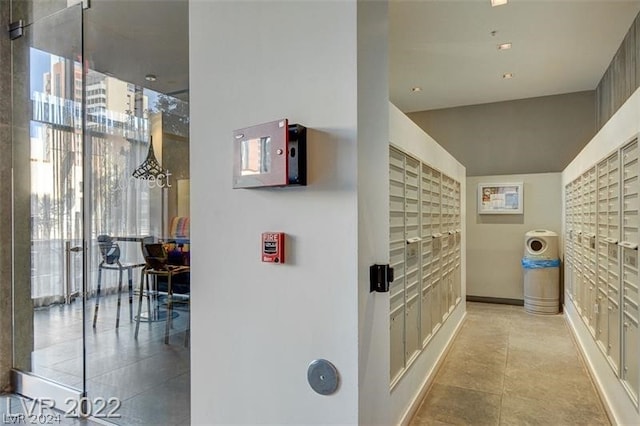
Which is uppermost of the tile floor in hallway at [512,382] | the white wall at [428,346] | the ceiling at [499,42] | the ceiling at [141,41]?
the ceiling at [499,42]

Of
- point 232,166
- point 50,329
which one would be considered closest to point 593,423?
point 232,166

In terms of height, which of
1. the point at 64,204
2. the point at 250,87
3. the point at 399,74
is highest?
the point at 399,74

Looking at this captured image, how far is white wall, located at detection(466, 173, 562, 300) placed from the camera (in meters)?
5.81

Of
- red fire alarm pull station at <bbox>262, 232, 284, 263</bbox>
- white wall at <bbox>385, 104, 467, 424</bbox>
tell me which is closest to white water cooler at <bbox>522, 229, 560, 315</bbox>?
white wall at <bbox>385, 104, 467, 424</bbox>

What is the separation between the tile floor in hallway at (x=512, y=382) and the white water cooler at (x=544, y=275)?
695mm

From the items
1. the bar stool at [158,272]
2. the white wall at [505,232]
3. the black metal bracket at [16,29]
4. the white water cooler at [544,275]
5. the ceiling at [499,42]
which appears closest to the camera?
the bar stool at [158,272]

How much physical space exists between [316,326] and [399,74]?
4611mm

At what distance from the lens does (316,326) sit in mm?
1386

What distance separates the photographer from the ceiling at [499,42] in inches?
140

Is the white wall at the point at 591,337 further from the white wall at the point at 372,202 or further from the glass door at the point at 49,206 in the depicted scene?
the glass door at the point at 49,206

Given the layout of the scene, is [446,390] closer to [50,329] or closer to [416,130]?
[416,130]

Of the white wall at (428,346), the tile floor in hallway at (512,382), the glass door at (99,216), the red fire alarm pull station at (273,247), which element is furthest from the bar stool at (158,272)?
the tile floor in hallway at (512,382)

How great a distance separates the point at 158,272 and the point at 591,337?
3667 mm

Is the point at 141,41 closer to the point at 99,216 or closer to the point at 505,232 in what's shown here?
the point at 99,216
